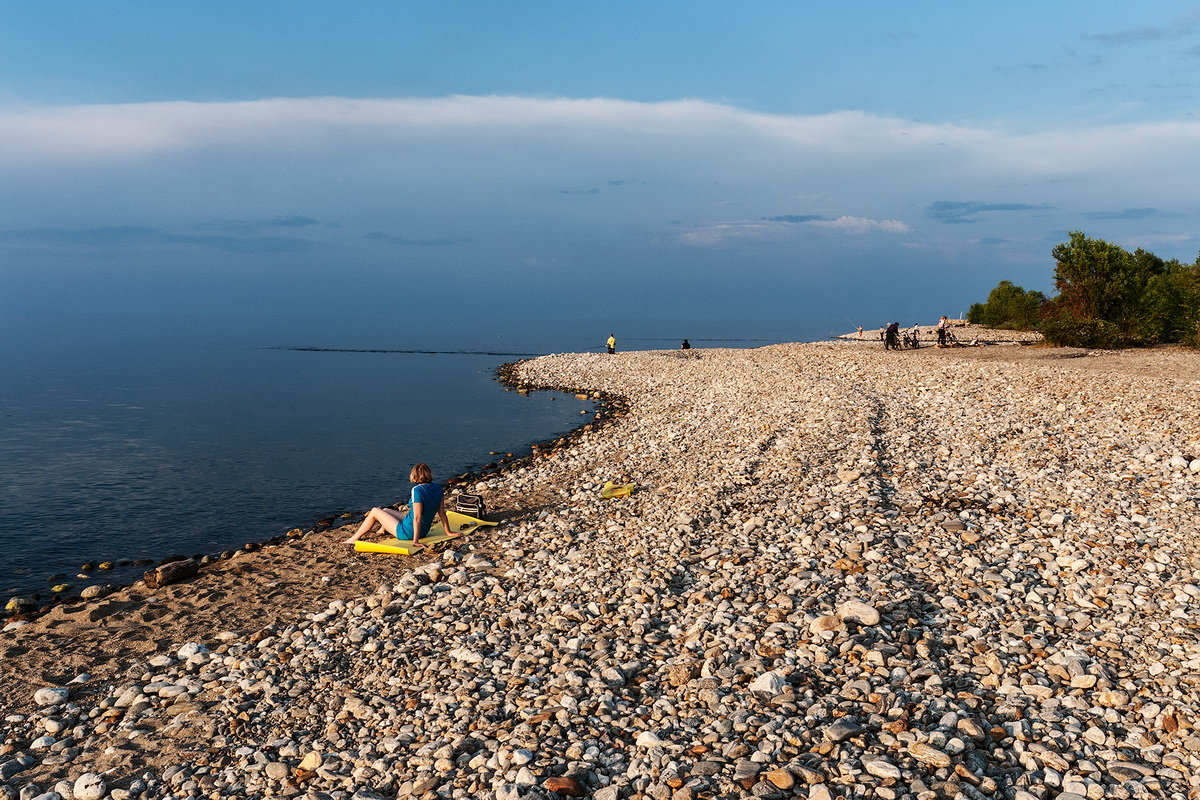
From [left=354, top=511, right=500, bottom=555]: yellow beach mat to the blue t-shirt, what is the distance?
137 millimetres

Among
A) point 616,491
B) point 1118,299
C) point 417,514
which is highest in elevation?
point 1118,299

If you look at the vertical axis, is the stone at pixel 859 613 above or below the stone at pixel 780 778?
above

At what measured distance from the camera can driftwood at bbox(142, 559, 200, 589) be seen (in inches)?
509

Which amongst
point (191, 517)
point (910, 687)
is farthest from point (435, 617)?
point (191, 517)

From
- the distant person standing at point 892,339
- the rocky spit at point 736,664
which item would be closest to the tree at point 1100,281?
the distant person standing at point 892,339

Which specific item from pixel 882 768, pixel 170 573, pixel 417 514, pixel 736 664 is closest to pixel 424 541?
pixel 417 514

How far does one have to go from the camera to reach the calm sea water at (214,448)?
18328 millimetres

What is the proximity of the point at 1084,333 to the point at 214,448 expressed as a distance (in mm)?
45300

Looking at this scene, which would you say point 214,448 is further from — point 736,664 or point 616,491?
point 736,664

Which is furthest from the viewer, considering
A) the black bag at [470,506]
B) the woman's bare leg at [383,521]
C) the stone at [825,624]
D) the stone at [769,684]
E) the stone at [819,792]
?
the black bag at [470,506]

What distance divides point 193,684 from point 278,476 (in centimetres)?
1774

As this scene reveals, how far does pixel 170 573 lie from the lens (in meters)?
13.2

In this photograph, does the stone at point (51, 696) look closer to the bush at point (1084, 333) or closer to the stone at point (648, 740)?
the stone at point (648, 740)

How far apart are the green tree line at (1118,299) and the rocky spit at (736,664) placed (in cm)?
3263
